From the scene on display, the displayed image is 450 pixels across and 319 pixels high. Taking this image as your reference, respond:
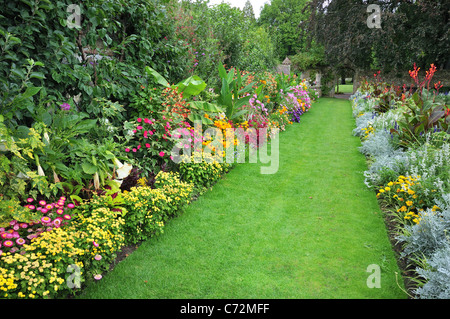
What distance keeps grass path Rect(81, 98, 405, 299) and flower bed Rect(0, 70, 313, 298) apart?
281 mm

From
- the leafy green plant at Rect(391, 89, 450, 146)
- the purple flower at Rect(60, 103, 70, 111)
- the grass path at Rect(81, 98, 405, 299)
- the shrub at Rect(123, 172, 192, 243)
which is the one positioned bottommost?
the grass path at Rect(81, 98, 405, 299)

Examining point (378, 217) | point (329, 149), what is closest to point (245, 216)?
point (378, 217)

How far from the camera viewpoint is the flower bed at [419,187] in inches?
110

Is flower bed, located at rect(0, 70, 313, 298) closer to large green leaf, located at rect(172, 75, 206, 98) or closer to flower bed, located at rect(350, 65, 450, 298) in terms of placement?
large green leaf, located at rect(172, 75, 206, 98)

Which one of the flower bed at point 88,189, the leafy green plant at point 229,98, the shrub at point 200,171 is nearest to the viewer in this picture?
the flower bed at point 88,189

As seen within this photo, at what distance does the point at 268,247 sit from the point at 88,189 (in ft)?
6.75

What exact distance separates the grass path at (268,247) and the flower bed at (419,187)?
0.23 meters

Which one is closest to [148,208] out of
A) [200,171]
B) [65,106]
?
[200,171]

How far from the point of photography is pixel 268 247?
3.51m

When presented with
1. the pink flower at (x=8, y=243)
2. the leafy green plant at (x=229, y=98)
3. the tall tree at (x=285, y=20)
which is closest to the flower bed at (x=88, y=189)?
the pink flower at (x=8, y=243)

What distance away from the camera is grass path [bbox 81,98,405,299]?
9.38 feet

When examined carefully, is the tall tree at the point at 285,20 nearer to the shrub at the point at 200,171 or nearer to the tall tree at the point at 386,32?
the tall tree at the point at 386,32

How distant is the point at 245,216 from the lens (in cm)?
422

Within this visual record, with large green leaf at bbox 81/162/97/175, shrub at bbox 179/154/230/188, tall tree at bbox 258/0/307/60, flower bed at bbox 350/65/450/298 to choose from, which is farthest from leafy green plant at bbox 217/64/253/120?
tall tree at bbox 258/0/307/60
